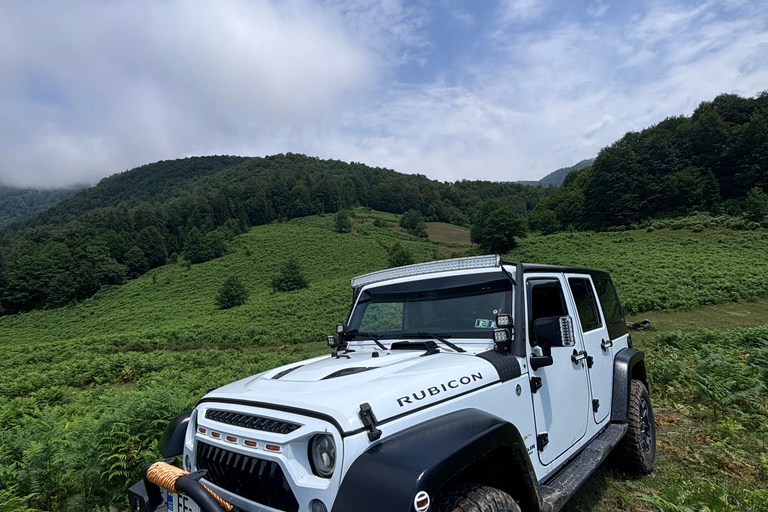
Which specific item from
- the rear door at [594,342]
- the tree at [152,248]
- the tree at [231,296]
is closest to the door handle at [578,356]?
the rear door at [594,342]

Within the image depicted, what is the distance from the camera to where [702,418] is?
21.0ft

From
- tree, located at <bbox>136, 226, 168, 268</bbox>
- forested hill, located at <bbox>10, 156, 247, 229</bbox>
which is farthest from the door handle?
forested hill, located at <bbox>10, 156, 247, 229</bbox>

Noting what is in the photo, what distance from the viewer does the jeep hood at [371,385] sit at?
7.40 feet

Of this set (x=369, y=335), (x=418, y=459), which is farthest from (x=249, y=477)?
(x=369, y=335)

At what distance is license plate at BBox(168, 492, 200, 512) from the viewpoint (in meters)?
2.23

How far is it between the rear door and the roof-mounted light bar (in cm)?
136

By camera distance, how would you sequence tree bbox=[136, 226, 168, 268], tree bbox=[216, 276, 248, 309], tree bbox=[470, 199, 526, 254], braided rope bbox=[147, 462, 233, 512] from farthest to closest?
tree bbox=[136, 226, 168, 268] → tree bbox=[470, 199, 526, 254] → tree bbox=[216, 276, 248, 309] → braided rope bbox=[147, 462, 233, 512]

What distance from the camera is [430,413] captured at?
2.41 meters

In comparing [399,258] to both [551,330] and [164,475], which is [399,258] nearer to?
[551,330]

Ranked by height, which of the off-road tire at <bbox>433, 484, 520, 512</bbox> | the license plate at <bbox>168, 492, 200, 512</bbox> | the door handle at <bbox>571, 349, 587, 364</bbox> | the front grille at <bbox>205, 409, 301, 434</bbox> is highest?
the front grille at <bbox>205, 409, 301, 434</bbox>

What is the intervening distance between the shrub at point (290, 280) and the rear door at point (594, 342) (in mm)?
57085

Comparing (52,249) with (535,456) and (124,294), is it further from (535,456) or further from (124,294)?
(535,456)

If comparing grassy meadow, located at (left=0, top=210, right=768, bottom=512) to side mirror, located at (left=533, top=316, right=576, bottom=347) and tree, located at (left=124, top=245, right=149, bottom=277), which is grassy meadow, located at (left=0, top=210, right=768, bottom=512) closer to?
side mirror, located at (left=533, top=316, right=576, bottom=347)

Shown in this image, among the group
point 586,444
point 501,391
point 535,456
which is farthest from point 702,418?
point 501,391
